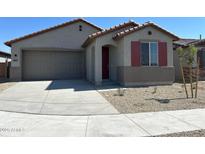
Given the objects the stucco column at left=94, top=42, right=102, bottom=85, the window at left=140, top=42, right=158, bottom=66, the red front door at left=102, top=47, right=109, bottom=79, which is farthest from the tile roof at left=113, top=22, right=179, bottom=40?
the red front door at left=102, top=47, right=109, bottom=79

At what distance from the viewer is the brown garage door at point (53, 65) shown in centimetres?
1841

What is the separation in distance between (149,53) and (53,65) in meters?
9.33

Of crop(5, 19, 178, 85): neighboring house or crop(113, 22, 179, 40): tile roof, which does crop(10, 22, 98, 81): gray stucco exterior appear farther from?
crop(113, 22, 179, 40): tile roof

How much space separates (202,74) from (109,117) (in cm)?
1378

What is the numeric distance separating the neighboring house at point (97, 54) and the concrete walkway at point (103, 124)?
6.71 meters

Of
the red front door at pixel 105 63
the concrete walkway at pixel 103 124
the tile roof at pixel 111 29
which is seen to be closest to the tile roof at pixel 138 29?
the tile roof at pixel 111 29

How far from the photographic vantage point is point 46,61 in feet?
61.4

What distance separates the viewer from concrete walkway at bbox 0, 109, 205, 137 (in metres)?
4.88

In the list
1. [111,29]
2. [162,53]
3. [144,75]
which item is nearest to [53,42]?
[111,29]

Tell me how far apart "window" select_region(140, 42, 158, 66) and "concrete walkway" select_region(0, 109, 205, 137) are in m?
6.81

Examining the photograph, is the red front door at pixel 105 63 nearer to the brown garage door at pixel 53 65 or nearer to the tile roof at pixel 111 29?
the tile roof at pixel 111 29

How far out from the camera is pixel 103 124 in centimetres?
554
